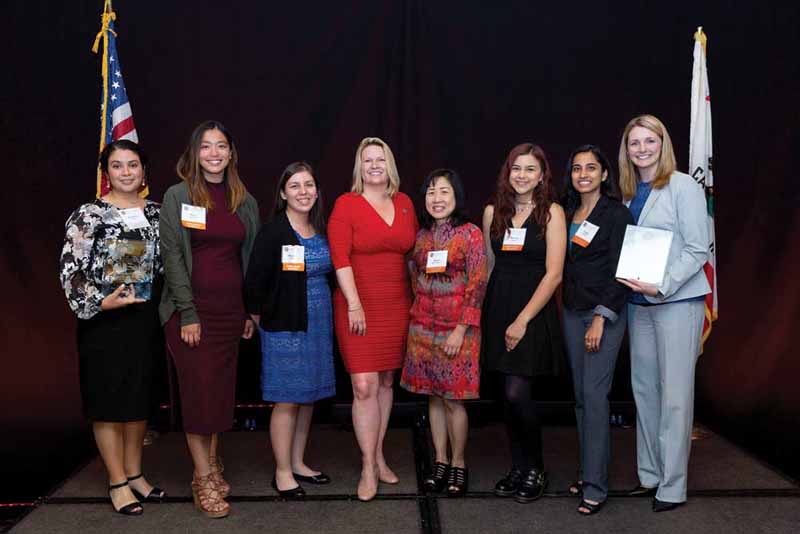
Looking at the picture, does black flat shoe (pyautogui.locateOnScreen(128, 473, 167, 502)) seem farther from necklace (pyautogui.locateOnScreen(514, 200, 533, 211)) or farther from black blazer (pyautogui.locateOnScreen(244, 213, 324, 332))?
necklace (pyautogui.locateOnScreen(514, 200, 533, 211))

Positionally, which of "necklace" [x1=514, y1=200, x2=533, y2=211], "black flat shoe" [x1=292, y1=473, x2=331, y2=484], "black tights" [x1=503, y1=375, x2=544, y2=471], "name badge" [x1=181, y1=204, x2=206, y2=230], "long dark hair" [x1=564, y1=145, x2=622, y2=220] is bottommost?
"black flat shoe" [x1=292, y1=473, x2=331, y2=484]

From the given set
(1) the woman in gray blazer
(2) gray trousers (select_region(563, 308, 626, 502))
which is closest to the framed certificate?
(1) the woman in gray blazer

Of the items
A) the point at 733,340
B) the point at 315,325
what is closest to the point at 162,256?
the point at 315,325

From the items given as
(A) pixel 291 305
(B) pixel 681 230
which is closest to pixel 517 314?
(B) pixel 681 230

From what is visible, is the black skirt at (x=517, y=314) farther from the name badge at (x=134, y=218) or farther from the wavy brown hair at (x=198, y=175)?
the name badge at (x=134, y=218)

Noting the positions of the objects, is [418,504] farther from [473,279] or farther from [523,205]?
[523,205]

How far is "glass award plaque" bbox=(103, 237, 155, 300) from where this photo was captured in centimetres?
289

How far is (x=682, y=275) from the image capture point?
2.85 m

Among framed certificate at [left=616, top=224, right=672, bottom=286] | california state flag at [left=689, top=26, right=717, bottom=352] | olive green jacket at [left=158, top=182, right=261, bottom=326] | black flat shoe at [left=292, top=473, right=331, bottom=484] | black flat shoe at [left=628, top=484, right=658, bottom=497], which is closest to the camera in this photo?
framed certificate at [left=616, top=224, right=672, bottom=286]

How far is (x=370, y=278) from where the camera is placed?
3.08 meters

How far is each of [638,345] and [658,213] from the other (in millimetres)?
601

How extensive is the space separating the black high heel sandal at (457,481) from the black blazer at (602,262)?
36.5 inches

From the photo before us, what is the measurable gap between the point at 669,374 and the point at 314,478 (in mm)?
1705

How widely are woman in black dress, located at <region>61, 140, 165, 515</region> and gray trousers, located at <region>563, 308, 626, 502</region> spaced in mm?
1878
